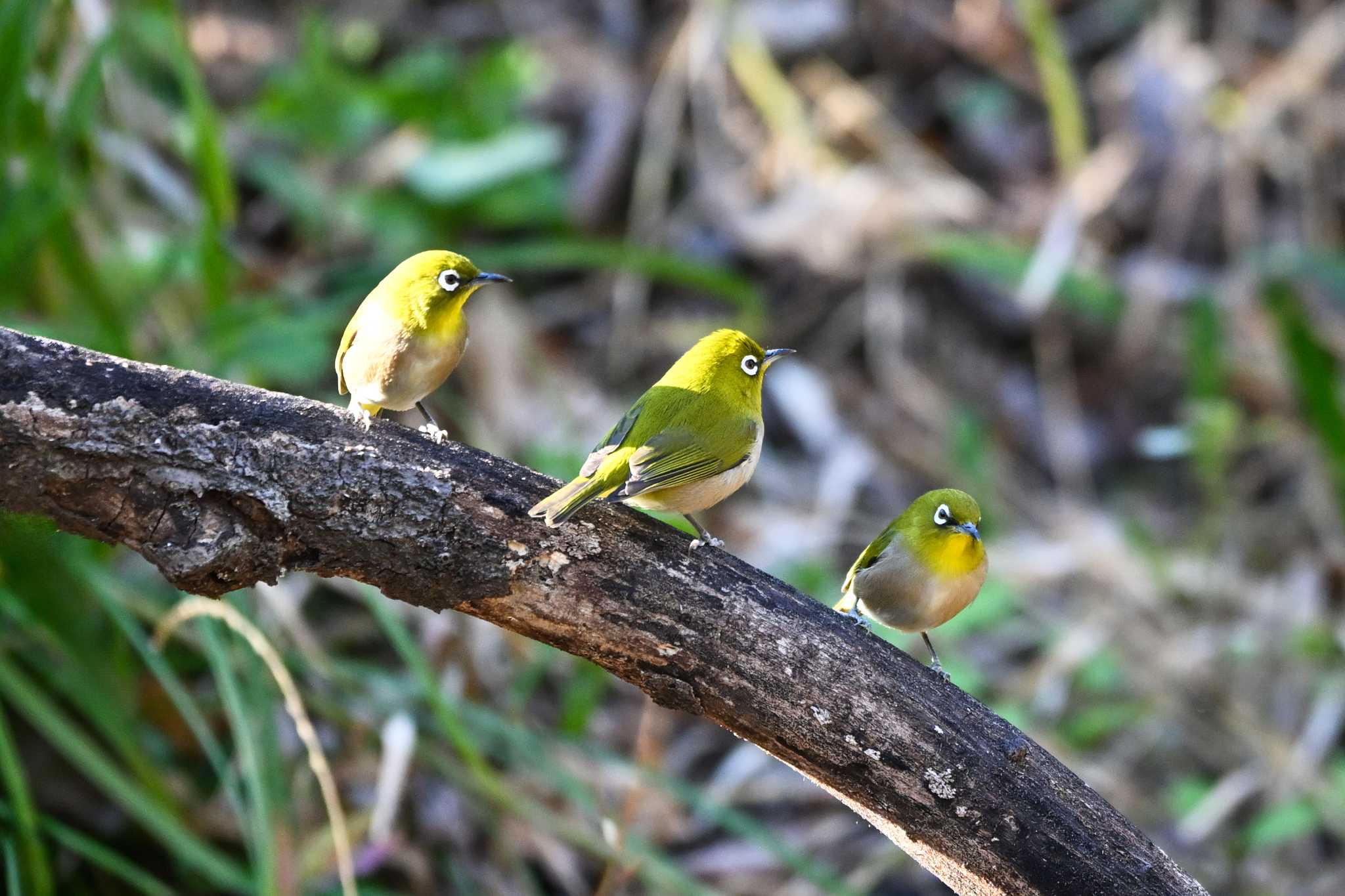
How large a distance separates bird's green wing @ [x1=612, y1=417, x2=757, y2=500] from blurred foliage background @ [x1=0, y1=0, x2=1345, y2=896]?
1.19m

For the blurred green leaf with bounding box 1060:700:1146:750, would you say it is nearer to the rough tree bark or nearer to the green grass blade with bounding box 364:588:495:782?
the green grass blade with bounding box 364:588:495:782

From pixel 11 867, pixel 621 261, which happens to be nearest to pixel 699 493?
pixel 11 867

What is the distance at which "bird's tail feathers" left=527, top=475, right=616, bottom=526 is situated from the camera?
8.70ft

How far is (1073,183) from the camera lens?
849 cm

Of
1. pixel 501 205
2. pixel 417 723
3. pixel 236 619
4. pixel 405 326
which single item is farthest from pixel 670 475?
pixel 501 205

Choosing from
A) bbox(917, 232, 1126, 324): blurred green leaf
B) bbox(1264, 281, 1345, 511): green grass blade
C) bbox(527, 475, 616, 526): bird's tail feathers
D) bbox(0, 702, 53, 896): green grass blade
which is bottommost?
bbox(0, 702, 53, 896): green grass blade

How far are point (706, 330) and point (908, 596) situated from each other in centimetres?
462

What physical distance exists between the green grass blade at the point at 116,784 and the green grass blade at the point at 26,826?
0.34 feet

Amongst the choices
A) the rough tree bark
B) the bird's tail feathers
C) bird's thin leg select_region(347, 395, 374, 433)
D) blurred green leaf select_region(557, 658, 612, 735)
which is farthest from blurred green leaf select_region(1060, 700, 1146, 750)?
bird's thin leg select_region(347, 395, 374, 433)

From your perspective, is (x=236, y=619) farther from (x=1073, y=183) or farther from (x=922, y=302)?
(x=1073, y=183)

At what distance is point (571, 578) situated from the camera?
274 cm

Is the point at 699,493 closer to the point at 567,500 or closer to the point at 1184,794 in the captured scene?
the point at 567,500

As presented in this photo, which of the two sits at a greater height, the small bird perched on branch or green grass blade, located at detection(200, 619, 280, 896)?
the small bird perched on branch

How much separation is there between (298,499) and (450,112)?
525 cm
